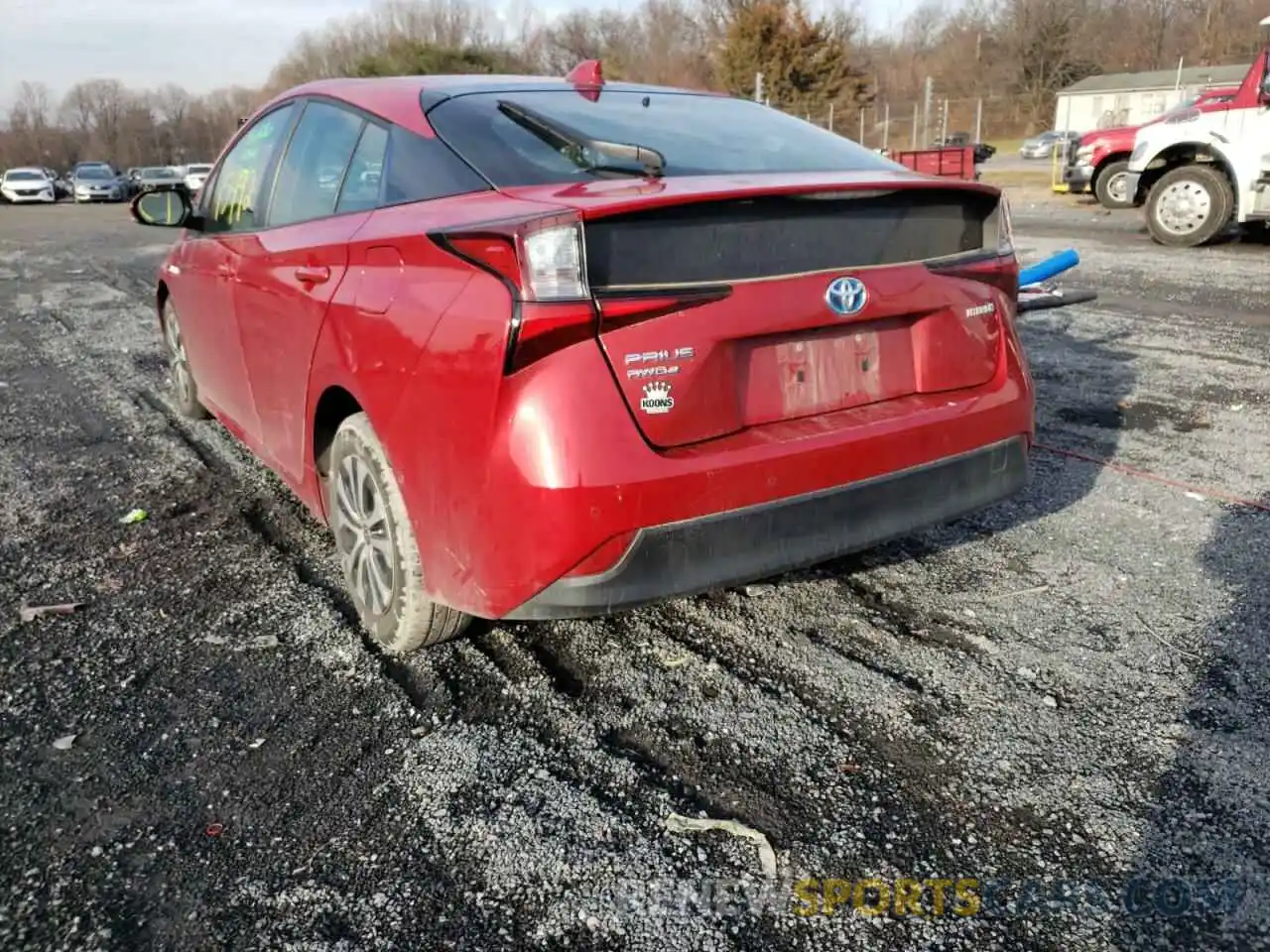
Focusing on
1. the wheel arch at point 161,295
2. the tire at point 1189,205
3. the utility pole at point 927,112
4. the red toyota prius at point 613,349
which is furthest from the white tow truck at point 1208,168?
the utility pole at point 927,112

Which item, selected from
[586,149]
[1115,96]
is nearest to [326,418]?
[586,149]

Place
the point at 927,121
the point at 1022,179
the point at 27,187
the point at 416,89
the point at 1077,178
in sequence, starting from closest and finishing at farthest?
1. the point at 416,89
2. the point at 1077,178
3. the point at 1022,179
4. the point at 27,187
5. the point at 927,121

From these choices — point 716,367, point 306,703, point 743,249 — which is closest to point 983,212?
point 743,249

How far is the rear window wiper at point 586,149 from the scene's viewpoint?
271cm

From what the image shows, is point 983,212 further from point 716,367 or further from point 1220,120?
point 1220,120

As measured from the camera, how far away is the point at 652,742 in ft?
8.43

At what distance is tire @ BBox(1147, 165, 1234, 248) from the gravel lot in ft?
28.9

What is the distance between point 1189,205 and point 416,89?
11541 millimetres

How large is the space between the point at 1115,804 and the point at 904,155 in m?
15.6

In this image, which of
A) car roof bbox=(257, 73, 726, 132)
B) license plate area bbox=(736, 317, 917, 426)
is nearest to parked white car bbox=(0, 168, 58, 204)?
car roof bbox=(257, 73, 726, 132)

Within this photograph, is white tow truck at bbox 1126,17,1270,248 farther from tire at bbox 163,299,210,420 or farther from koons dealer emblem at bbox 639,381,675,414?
koons dealer emblem at bbox 639,381,675,414

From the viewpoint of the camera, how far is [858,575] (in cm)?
346

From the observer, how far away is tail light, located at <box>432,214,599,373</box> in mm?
2217

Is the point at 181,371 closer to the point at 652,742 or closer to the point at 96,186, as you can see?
the point at 652,742
